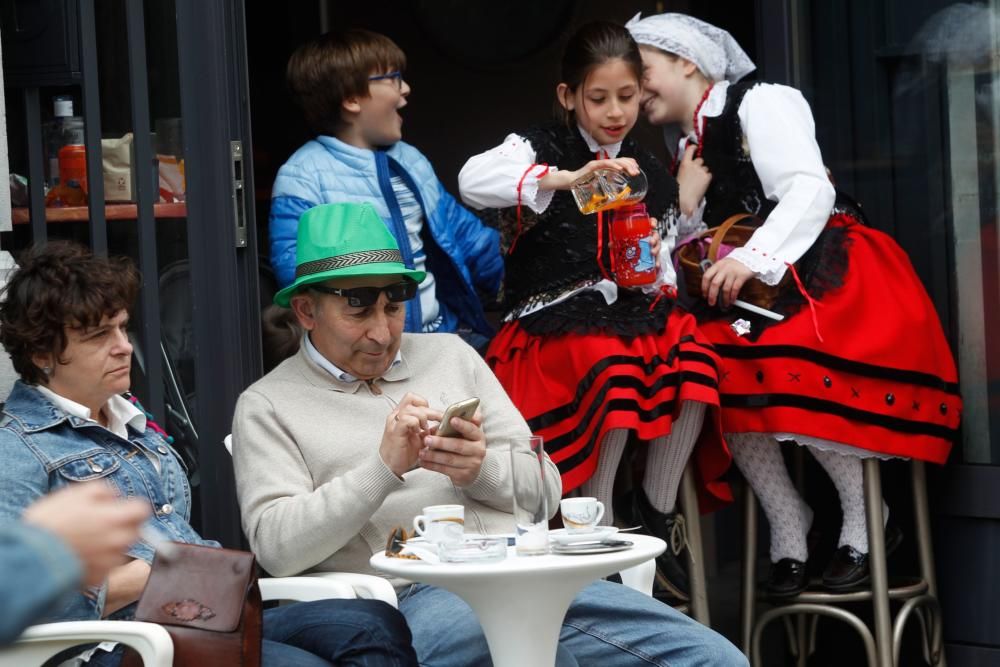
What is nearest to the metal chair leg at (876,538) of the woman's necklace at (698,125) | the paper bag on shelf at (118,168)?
the woman's necklace at (698,125)

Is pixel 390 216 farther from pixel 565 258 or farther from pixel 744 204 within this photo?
pixel 744 204

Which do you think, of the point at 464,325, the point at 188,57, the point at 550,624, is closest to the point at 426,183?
the point at 464,325

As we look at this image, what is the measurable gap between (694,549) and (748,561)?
377 mm

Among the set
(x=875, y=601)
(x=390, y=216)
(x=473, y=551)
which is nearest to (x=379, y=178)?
(x=390, y=216)

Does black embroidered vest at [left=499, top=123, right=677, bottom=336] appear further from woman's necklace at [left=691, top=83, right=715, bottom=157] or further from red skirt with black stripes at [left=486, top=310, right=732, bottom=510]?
woman's necklace at [left=691, top=83, right=715, bottom=157]

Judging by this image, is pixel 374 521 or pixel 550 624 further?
Answer: pixel 374 521

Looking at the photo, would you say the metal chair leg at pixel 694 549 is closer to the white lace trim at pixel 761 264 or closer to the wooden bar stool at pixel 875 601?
the wooden bar stool at pixel 875 601

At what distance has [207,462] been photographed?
368cm

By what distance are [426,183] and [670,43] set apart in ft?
2.33

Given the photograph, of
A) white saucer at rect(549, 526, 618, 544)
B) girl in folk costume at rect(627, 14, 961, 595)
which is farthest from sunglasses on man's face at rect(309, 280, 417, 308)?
girl in folk costume at rect(627, 14, 961, 595)

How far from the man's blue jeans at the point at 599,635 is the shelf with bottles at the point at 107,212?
114 centimetres

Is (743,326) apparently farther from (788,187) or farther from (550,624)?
(550,624)

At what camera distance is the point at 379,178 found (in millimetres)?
3947

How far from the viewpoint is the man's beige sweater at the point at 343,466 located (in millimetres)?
2965
